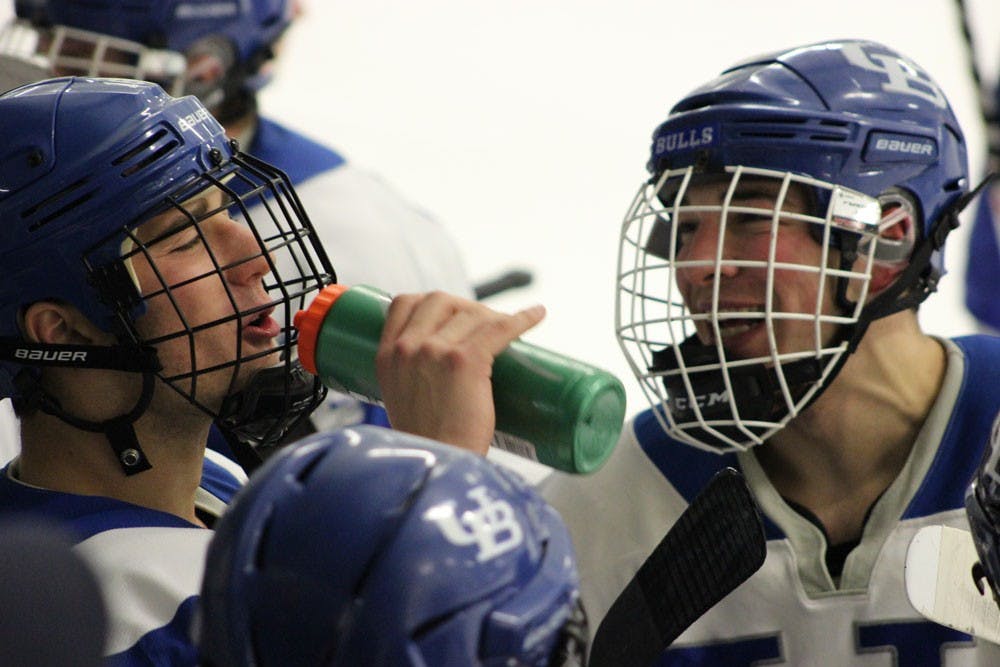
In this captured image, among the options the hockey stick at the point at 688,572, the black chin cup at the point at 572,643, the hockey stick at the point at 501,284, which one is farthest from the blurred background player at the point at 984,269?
the black chin cup at the point at 572,643

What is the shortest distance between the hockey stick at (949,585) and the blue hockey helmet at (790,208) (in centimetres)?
29

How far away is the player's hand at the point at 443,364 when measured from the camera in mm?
1166

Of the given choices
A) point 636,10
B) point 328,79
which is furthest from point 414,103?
point 636,10

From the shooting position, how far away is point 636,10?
17.0 ft

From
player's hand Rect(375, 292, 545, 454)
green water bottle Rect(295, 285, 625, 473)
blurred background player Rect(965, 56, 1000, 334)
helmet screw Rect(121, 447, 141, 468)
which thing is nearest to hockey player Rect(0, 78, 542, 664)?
helmet screw Rect(121, 447, 141, 468)

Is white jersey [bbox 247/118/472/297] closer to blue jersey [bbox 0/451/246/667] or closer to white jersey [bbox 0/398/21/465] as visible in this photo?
white jersey [bbox 0/398/21/465]

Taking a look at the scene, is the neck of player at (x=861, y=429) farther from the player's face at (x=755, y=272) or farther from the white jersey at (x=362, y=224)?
the white jersey at (x=362, y=224)

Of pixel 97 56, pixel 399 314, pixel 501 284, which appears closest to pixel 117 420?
pixel 399 314

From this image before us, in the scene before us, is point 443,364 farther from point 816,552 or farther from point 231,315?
point 816,552

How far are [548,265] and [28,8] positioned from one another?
1897 mm

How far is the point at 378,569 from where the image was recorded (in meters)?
0.88

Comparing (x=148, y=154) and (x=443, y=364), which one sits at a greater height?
(x=148, y=154)

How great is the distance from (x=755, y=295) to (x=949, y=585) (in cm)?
46

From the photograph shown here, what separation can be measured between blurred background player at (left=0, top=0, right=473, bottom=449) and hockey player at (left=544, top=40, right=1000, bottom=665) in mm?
814
